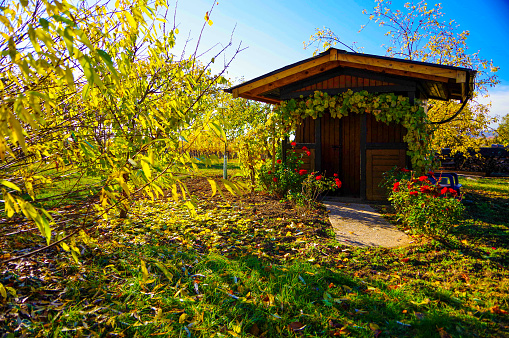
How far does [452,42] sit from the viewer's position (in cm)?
1367

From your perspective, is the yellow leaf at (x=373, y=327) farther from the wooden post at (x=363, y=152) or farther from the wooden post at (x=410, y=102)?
the wooden post at (x=410, y=102)

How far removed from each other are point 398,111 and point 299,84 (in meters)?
2.60

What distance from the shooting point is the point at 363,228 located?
5.43 m

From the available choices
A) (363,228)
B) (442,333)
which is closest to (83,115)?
(442,333)

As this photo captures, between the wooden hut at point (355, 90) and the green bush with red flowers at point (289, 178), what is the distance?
53 cm

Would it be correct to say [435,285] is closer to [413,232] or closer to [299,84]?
[413,232]

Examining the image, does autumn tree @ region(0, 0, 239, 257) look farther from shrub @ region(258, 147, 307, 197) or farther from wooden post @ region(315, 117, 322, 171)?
wooden post @ region(315, 117, 322, 171)

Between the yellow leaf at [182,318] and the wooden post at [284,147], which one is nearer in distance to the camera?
the yellow leaf at [182,318]

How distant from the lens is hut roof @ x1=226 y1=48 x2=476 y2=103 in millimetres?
6633

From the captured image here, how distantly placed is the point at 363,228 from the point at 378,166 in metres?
2.72

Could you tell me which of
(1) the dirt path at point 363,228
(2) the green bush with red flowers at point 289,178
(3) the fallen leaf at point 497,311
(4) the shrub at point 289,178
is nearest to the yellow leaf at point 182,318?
(3) the fallen leaf at point 497,311

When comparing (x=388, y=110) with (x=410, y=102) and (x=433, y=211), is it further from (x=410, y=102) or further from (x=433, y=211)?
(x=433, y=211)

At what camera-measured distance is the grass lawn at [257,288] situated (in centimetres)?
248

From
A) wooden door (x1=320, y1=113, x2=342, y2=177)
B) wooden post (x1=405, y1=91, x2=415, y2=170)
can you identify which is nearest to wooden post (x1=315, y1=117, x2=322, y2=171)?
wooden door (x1=320, y1=113, x2=342, y2=177)
